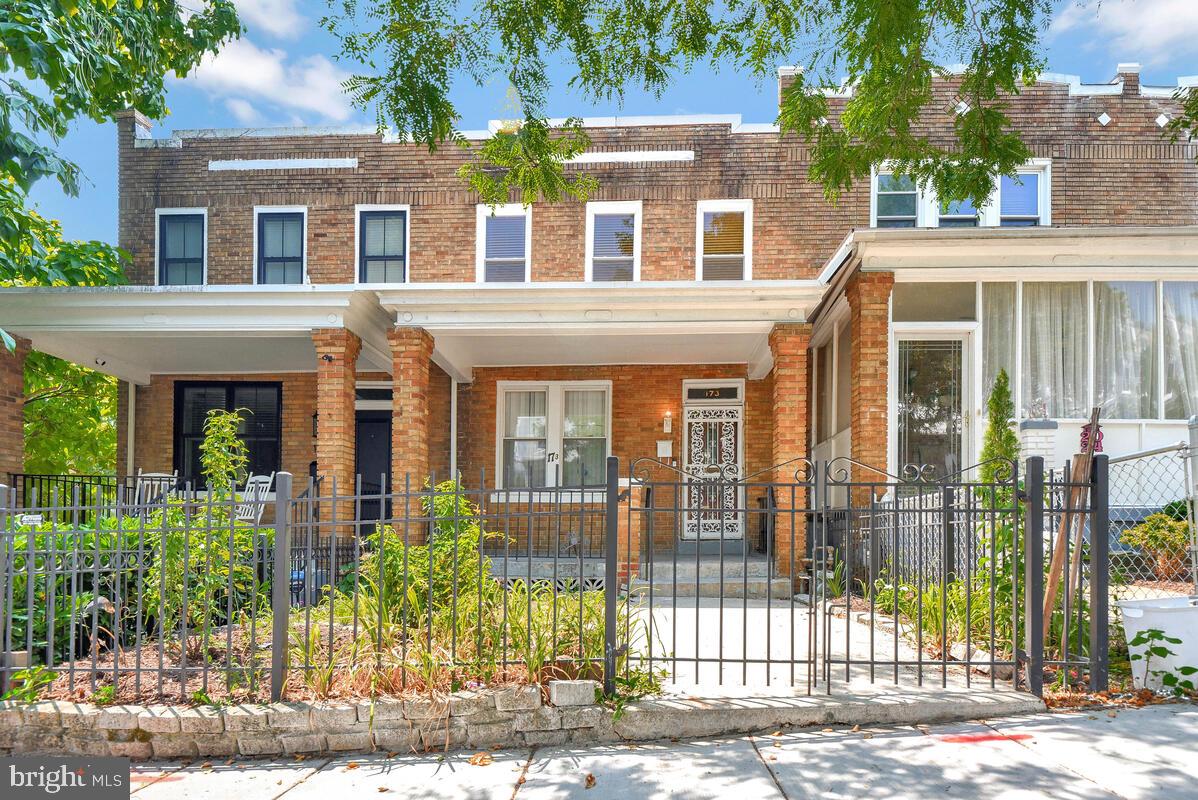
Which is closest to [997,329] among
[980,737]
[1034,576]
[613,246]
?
[1034,576]

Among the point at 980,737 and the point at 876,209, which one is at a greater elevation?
the point at 876,209

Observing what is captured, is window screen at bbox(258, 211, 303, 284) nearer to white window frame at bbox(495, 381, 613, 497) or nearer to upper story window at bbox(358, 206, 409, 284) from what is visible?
upper story window at bbox(358, 206, 409, 284)

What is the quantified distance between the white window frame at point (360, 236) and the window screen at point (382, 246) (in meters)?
0.02

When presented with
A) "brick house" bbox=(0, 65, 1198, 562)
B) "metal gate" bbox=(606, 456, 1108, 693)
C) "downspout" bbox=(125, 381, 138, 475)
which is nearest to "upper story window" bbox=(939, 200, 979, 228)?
"brick house" bbox=(0, 65, 1198, 562)

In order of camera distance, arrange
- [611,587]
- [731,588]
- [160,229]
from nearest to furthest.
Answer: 1. [611,587]
2. [731,588]
3. [160,229]

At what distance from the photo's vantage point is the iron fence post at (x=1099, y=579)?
5.44 meters

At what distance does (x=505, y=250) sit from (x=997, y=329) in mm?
7657

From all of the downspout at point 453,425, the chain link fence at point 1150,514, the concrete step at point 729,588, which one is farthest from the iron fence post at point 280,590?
the downspout at point 453,425

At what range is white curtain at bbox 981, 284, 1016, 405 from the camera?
9.88m

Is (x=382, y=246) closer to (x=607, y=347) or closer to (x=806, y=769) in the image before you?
(x=607, y=347)

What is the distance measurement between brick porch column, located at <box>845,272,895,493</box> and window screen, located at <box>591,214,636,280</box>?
4.68 metres

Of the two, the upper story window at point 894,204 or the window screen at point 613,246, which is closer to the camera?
the upper story window at point 894,204

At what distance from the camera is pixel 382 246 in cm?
1384

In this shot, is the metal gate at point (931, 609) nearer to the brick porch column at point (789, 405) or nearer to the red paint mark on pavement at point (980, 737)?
the red paint mark on pavement at point (980, 737)
